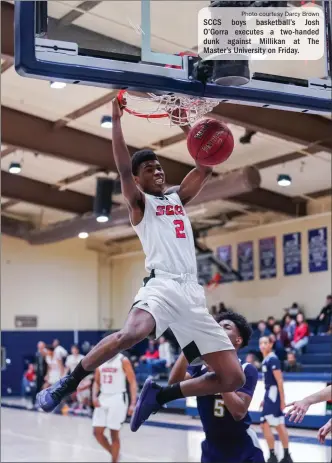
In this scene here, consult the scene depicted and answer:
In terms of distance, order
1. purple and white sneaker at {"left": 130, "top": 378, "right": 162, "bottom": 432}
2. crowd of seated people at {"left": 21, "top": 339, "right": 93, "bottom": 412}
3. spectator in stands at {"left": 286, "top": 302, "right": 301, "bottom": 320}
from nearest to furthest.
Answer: purple and white sneaker at {"left": 130, "top": 378, "right": 162, "bottom": 432}
crowd of seated people at {"left": 21, "top": 339, "right": 93, "bottom": 412}
spectator in stands at {"left": 286, "top": 302, "right": 301, "bottom": 320}

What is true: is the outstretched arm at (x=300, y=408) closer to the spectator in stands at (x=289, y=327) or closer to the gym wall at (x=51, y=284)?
the spectator in stands at (x=289, y=327)

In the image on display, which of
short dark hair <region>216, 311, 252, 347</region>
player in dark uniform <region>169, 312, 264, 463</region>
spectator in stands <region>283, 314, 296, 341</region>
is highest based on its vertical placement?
spectator in stands <region>283, 314, 296, 341</region>

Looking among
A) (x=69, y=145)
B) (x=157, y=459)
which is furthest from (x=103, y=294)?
(x=157, y=459)

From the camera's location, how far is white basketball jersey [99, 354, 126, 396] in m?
10.5

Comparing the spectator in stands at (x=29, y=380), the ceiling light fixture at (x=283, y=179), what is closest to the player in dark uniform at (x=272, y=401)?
the ceiling light fixture at (x=283, y=179)

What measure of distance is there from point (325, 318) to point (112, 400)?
988 centimetres

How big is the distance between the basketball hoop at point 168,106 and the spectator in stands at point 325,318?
14639 millimetres

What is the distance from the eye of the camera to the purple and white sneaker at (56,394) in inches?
163

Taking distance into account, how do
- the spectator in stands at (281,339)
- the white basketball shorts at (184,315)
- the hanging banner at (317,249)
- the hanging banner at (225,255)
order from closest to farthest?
the white basketball shorts at (184,315)
the spectator in stands at (281,339)
the hanging banner at (317,249)
the hanging banner at (225,255)

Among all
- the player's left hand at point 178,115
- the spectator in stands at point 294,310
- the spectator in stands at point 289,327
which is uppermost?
the player's left hand at point 178,115

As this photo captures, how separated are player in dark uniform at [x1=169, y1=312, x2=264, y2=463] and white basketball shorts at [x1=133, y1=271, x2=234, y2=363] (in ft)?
2.62

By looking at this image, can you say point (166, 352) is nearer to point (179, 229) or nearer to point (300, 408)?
point (300, 408)

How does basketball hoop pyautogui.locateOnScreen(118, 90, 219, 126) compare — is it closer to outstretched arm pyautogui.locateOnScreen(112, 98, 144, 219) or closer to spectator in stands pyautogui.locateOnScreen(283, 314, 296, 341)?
outstretched arm pyautogui.locateOnScreen(112, 98, 144, 219)

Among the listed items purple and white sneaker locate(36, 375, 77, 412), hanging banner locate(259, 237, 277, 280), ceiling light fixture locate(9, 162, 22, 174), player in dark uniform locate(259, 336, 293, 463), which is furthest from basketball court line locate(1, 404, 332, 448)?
purple and white sneaker locate(36, 375, 77, 412)
